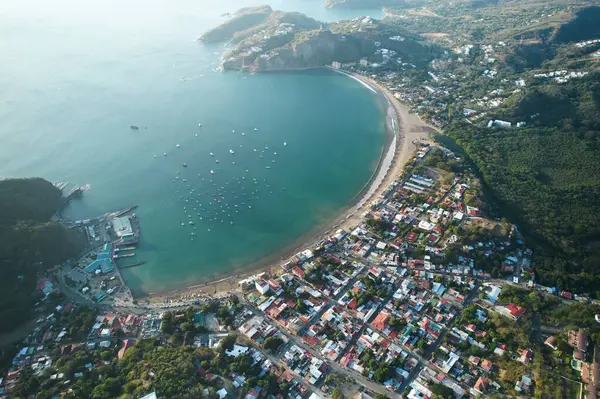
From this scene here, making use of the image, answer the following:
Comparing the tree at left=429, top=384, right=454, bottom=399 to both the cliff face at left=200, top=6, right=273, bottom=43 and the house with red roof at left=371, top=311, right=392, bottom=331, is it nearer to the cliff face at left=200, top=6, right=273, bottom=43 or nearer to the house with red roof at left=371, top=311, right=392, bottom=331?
the house with red roof at left=371, top=311, right=392, bottom=331

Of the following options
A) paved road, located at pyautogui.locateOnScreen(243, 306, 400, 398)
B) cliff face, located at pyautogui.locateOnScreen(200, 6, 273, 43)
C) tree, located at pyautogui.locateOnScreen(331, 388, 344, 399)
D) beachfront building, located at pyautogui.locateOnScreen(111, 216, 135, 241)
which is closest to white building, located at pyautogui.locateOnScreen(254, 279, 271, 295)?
paved road, located at pyautogui.locateOnScreen(243, 306, 400, 398)

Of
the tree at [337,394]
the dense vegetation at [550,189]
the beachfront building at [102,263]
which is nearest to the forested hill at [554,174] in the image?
the dense vegetation at [550,189]

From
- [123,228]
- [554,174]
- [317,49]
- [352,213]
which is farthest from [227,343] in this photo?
[317,49]

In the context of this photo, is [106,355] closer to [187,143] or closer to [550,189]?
[187,143]

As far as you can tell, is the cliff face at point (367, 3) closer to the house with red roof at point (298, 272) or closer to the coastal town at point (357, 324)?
the coastal town at point (357, 324)

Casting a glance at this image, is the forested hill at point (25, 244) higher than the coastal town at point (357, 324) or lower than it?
higher
